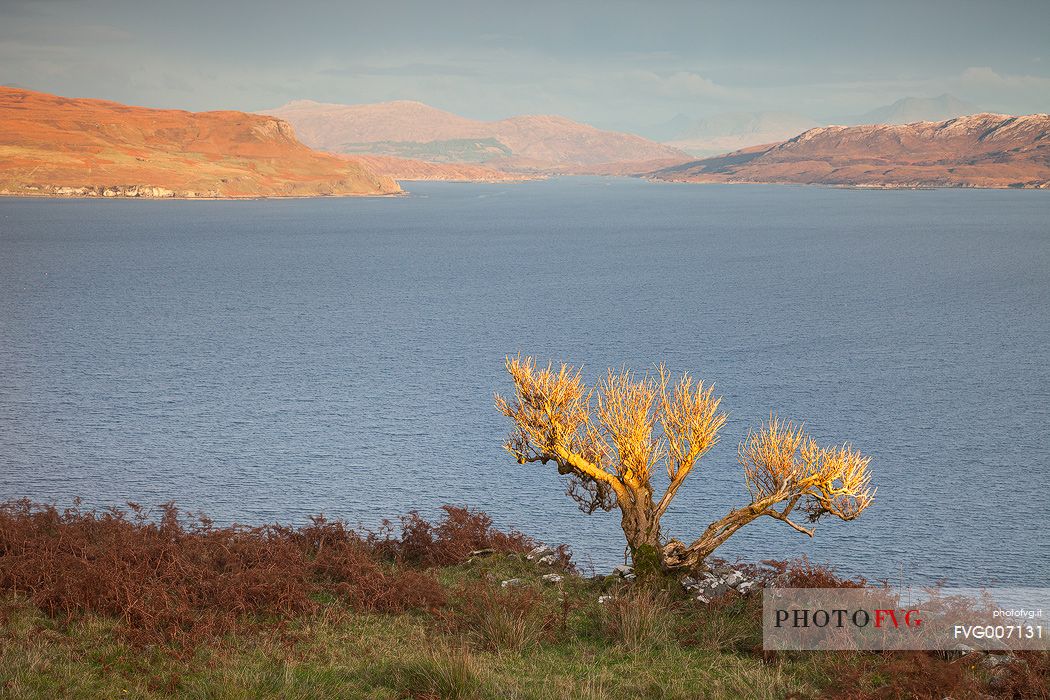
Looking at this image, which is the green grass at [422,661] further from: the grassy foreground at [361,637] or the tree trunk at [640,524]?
the tree trunk at [640,524]

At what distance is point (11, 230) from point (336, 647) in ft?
530

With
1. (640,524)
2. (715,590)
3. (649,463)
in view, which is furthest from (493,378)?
(715,590)

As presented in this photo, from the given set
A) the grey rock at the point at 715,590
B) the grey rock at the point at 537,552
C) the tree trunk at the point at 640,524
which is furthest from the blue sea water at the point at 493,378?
the grey rock at the point at 715,590

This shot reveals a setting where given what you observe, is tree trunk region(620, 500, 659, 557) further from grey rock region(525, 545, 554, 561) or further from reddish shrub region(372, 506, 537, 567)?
reddish shrub region(372, 506, 537, 567)

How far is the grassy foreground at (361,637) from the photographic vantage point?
13227 mm

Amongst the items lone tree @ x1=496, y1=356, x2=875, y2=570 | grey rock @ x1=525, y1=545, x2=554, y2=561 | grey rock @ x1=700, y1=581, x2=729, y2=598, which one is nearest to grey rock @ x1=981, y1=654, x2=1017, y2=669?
grey rock @ x1=700, y1=581, x2=729, y2=598

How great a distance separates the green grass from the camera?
13164 millimetres

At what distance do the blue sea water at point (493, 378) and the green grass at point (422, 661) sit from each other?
43.7 feet

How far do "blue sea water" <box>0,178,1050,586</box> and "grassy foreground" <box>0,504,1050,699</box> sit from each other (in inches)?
493

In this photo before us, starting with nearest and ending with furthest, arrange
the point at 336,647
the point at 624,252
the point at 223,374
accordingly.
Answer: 1. the point at 336,647
2. the point at 223,374
3. the point at 624,252

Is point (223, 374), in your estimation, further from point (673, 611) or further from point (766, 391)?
point (673, 611)

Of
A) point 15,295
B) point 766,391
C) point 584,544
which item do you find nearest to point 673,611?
point 584,544

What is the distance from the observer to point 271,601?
16.7m

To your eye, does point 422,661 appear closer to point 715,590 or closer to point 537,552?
point 715,590
